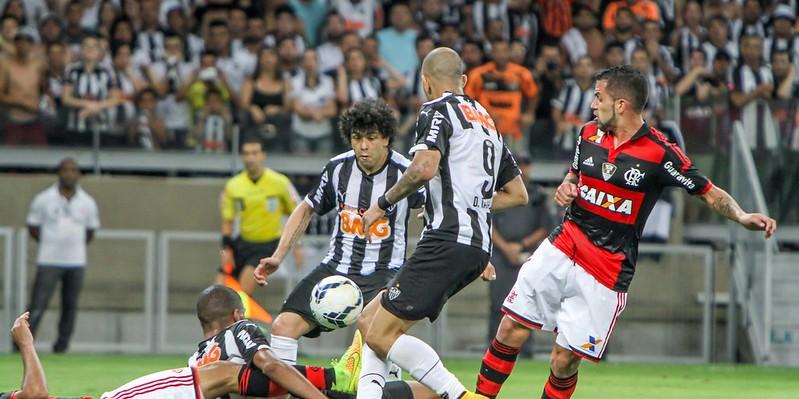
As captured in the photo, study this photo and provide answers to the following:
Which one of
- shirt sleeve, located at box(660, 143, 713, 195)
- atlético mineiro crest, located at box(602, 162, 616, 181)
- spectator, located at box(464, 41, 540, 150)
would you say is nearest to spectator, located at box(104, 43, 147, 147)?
spectator, located at box(464, 41, 540, 150)

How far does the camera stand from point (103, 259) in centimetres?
1622

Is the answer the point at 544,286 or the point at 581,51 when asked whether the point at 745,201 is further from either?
the point at 544,286

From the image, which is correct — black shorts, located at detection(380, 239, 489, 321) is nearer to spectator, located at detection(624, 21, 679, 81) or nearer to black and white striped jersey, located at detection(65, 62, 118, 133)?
black and white striped jersey, located at detection(65, 62, 118, 133)

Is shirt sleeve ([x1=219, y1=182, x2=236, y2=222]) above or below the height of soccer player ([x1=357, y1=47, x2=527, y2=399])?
below

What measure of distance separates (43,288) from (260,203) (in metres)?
2.88

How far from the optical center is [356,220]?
908 cm

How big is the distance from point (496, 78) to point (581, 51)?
84.8 inches

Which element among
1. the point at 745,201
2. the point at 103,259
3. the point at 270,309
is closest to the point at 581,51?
the point at 745,201

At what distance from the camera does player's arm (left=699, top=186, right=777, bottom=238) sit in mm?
7730

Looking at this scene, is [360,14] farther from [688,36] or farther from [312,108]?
[688,36]

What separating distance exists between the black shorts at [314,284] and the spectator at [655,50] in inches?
347

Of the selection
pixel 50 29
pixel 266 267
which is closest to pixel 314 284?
pixel 266 267

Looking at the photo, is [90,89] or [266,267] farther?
[90,89]

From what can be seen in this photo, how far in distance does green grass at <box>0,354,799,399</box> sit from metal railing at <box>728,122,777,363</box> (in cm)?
99
